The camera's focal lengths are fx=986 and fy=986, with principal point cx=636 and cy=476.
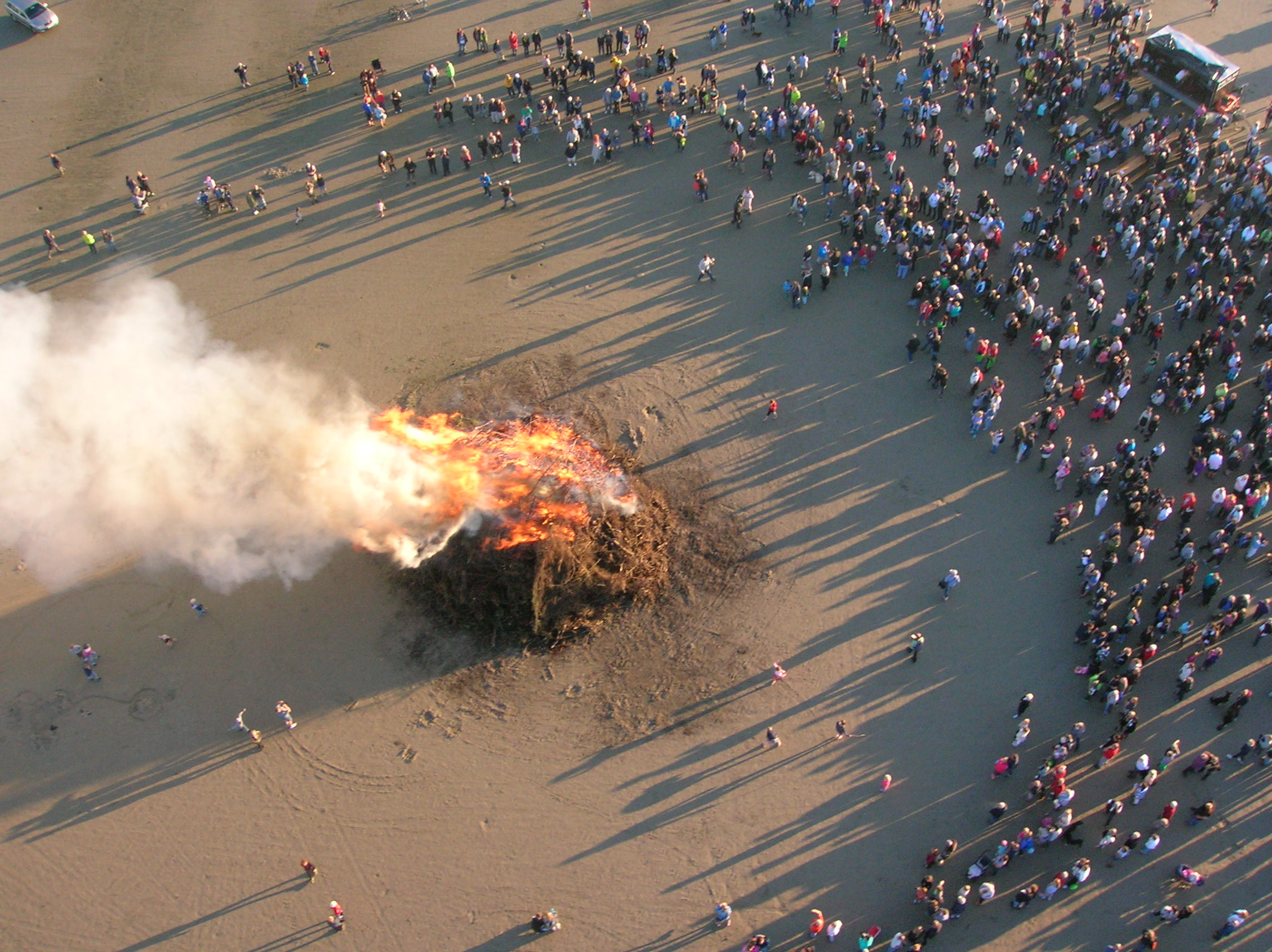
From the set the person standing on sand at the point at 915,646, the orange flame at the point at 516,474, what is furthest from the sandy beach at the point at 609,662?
the orange flame at the point at 516,474

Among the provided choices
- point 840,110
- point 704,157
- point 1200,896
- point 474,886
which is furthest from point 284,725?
point 840,110

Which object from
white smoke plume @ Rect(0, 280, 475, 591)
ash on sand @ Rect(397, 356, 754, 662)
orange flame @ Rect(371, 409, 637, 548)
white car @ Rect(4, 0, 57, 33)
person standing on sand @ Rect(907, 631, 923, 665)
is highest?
white car @ Rect(4, 0, 57, 33)

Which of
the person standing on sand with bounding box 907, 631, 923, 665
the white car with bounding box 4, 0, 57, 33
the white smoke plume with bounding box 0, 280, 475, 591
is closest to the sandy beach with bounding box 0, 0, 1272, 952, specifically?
the person standing on sand with bounding box 907, 631, 923, 665

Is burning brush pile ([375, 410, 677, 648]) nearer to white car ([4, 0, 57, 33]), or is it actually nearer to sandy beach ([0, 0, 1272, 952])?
sandy beach ([0, 0, 1272, 952])

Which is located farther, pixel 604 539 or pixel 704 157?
pixel 704 157

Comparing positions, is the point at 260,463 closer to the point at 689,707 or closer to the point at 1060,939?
the point at 689,707

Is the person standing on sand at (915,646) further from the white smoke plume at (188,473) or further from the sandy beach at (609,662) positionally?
the white smoke plume at (188,473)
